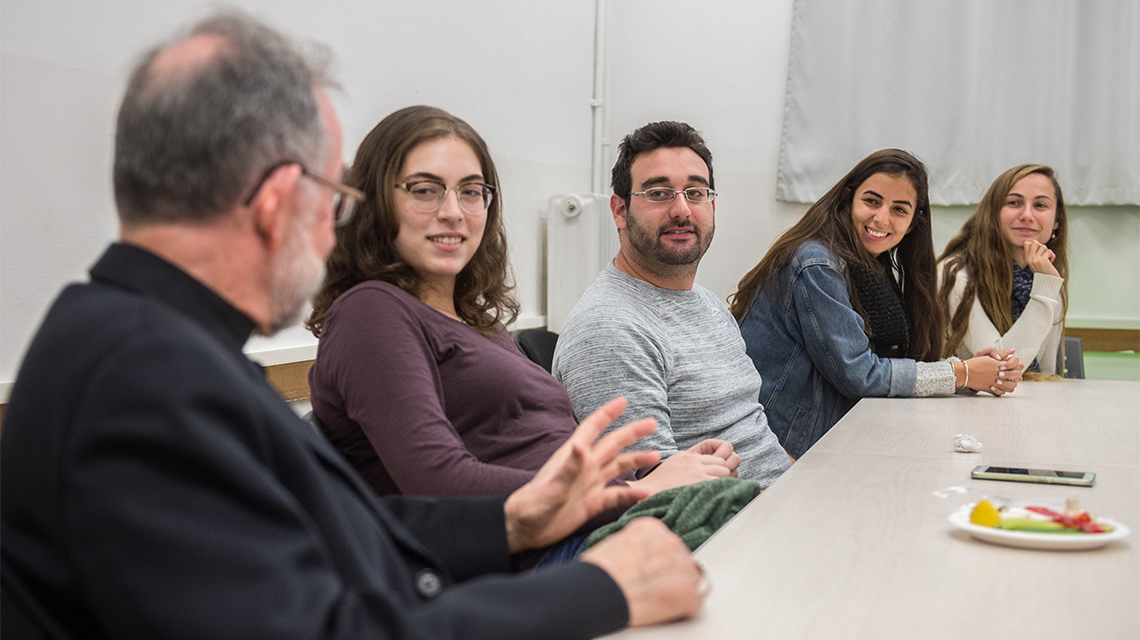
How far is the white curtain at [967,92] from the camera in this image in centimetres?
370

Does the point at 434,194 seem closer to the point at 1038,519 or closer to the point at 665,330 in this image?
the point at 665,330

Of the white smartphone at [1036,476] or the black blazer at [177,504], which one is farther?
Result: the white smartphone at [1036,476]

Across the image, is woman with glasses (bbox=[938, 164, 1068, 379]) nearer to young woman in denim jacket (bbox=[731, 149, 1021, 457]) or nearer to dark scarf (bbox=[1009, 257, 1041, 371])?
dark scarf (bbox=[1009, 257, 1041, 371])

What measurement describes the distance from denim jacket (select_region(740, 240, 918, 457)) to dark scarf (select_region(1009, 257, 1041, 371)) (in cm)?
85

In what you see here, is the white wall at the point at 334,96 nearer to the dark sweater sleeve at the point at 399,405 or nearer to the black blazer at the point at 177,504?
the black blazer at the point at 177,504

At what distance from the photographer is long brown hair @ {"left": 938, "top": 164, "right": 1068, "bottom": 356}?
2992 mm

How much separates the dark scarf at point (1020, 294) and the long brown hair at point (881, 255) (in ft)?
1.23

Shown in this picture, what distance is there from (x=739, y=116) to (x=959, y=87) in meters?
0.94

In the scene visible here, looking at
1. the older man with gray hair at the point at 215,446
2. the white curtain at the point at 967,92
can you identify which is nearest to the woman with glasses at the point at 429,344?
the older man with gray hair at the point at 215,446

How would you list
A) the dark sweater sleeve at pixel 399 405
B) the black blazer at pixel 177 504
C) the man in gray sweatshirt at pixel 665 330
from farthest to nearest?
the man in gray sweatshirt at pixel 665 330 < the dark sweater sleeve at pixel 399 405 < the black blazer at pixel 177 504

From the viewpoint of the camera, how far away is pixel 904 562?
954mm

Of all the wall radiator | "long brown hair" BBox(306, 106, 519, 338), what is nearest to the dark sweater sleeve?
"long brown hair" BBox(306, 106, 519, 338)

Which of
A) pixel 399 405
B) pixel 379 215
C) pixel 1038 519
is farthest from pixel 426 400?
pixel 1038 519

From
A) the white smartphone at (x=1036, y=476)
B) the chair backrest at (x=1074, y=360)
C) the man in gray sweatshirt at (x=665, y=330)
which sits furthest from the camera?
the chair backrest at (x=1074, y=360)
